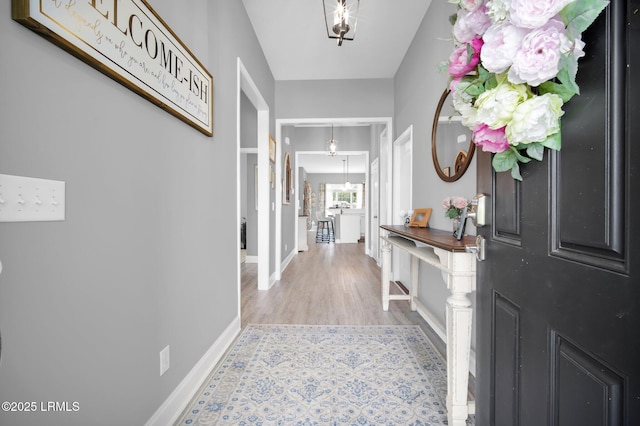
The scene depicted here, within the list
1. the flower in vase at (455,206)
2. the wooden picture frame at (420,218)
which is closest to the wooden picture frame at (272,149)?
the wooden picture frame at (420,218)

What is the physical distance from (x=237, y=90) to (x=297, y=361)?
2.16 metres

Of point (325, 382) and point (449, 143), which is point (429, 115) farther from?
point (325, 382)

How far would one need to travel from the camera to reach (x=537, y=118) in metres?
0.62

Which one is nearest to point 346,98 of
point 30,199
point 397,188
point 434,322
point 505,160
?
point 397,188

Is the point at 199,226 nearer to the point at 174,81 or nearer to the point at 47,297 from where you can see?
the point at 174,81

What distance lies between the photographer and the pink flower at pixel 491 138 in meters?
0.72

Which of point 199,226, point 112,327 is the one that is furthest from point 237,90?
point 112,327

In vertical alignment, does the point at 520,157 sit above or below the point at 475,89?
below

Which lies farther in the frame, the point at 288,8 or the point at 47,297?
the point at 288,8

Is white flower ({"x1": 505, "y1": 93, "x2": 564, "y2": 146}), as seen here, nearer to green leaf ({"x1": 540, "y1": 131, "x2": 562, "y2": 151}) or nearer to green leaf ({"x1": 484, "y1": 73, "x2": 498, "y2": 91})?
green leaf ({"x1": 540, "y1": 131, "x2": 562, "y2": 151})

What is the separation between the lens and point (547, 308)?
692 millimetres

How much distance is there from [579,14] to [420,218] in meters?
2.25

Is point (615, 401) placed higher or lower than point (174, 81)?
lower

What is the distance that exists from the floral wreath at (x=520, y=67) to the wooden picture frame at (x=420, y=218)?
1890 mm
